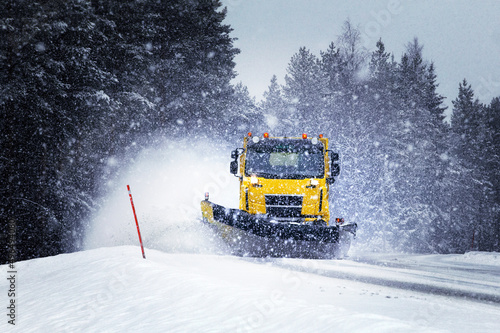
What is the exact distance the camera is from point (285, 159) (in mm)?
10750

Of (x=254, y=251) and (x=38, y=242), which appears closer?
(x=254, y=251)

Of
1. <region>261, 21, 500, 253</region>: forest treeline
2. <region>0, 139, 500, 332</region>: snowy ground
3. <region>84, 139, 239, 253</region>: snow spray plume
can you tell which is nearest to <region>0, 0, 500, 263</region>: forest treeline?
<region>261, 21, 500, 253</region>: forest treeline

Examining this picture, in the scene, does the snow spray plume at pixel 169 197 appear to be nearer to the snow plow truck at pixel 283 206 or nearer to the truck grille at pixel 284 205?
the snow plow truck at pixel 283 206

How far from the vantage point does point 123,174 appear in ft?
62.8

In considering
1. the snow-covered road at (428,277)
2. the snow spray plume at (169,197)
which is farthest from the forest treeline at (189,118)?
the snow-covered road at (428,277)

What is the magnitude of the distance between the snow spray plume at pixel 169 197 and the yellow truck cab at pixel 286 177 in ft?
5.49

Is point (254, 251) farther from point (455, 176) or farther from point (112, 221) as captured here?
point (455, 176)

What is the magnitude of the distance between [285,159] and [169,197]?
1408cm

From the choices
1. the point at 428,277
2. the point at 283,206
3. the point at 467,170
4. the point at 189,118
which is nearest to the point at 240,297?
the point at 428,277

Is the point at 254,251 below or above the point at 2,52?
below

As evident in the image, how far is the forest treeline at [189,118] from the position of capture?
11.6m

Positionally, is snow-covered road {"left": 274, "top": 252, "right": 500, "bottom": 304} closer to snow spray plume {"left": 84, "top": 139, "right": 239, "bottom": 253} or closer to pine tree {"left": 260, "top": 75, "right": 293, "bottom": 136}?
snow spray plume {"left": 84, "top": 139, "right": 239, "bottom": 253}

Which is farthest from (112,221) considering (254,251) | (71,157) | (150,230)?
(254,251)

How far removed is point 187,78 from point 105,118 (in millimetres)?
12089
